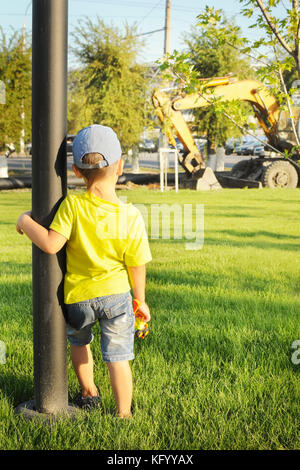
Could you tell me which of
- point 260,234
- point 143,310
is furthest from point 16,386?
Answer: point 260,234

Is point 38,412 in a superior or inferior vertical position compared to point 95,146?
inferior

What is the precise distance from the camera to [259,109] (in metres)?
18.8

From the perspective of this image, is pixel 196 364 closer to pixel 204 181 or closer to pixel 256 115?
pixel 204 181

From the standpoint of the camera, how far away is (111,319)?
245cm

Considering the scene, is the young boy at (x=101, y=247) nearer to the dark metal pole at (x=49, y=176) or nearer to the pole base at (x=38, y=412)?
the dark metal pole at (x=49, y=176)

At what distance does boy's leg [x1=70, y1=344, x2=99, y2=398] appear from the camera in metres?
2.63

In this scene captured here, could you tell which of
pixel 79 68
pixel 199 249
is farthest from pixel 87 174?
pixel 79 68

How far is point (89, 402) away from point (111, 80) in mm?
22090

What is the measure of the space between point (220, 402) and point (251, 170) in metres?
18.4

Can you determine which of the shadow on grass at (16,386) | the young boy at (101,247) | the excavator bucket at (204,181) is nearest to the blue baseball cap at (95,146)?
the young boy at (101,247)

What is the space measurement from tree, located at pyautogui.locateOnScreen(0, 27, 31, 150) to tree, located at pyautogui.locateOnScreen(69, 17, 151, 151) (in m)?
4.32

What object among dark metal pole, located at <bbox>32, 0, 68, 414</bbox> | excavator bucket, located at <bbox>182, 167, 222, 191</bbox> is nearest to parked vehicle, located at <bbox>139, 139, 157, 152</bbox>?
excavator bucket, located at <bbox>182, 167, 222, 191</bbox>

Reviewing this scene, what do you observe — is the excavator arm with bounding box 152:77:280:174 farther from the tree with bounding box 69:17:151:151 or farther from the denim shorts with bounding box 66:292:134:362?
the denim shorts with bounding box 66:292:134:362
